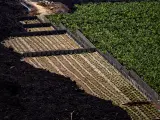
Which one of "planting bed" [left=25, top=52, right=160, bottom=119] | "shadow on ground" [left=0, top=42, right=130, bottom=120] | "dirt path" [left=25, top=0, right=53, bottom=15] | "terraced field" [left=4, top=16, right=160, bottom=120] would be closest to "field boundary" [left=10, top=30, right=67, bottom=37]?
"terraced field" [left=4, top=16, right=160, bottom=120]

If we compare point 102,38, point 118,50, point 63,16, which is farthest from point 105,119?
point 63,16

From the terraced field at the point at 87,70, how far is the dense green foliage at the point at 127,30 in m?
1.49

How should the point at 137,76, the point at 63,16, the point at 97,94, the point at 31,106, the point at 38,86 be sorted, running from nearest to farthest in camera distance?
the point at 31,106, the point at 38,86, the point at 97,94, the point at 137,76, the point at 63,16

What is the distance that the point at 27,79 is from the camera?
2144 cm

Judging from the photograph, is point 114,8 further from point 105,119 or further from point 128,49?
point 105,119

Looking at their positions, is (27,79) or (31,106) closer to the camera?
(31,106)

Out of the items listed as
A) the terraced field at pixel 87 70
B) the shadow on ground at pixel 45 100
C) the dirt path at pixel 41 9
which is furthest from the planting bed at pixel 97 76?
the dirt path at pixel 41 9

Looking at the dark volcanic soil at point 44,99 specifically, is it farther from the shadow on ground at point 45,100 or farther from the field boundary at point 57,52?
the field boundary at point 57,52

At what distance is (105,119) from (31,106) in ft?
11.7

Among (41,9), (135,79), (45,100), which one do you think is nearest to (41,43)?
(135,79)

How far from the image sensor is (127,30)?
106 ft

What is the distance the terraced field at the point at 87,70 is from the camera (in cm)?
2125

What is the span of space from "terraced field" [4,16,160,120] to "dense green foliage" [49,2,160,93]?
1.49m

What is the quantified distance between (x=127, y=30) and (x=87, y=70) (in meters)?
8.52
